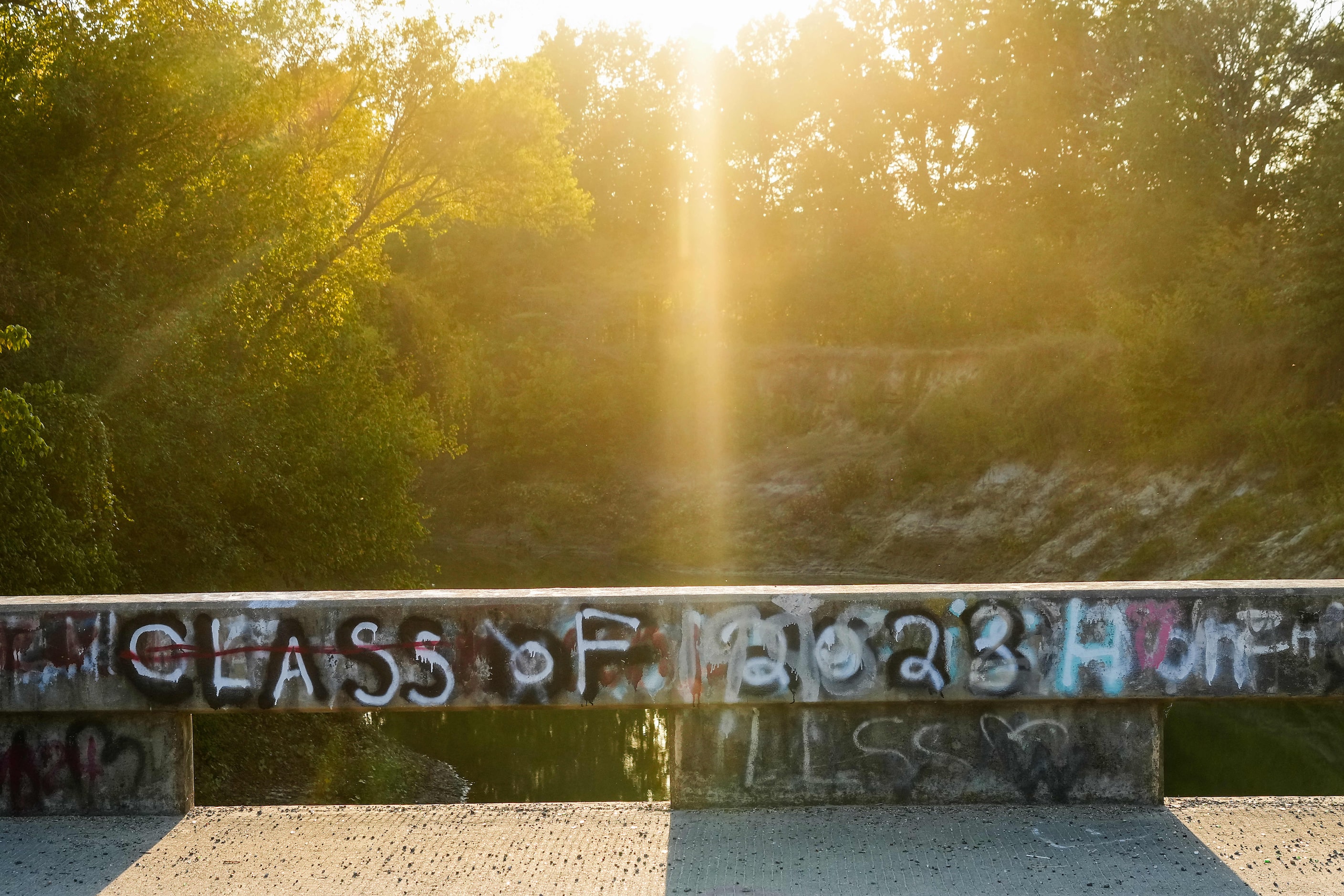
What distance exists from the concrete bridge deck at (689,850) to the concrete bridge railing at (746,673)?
0.18 meters

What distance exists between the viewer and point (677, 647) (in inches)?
239

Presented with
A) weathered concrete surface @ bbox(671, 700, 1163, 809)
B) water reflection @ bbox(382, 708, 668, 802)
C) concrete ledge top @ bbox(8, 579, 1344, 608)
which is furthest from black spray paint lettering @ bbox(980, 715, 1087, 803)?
water reflection @ bbox(382, 708, 668, 802)

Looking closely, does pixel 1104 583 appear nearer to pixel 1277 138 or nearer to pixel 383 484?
pixel 383 484

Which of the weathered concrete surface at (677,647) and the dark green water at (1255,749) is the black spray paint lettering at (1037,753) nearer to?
the weathered concrete surface at (677,647)

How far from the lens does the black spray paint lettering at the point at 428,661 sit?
6.07m

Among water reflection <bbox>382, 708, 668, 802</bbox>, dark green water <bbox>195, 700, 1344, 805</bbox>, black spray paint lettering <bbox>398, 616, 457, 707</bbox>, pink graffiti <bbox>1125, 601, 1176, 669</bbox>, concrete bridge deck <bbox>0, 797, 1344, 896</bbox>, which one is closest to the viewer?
concrete bridge deck <bbox>0, 797, 1344, 896</bbox>

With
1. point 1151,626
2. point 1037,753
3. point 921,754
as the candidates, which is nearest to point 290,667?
point 921,754

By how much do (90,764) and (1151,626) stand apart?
4866 mm

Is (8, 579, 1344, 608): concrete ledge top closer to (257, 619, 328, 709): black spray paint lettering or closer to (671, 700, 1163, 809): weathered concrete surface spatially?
(257, 619, 328, 709): black spray paint lettering

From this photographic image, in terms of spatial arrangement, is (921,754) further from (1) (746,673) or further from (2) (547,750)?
(2) (547,750)

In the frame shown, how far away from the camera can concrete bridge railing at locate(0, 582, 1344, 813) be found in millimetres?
5984

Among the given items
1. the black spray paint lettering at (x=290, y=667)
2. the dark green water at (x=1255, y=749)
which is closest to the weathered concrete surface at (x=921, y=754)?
the black spray paint lettering at (x=290, y=667)

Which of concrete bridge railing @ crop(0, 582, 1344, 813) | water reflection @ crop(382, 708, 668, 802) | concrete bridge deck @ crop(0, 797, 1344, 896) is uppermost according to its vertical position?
concrete bridge railing @ crop(0, 582, 1344, 813)

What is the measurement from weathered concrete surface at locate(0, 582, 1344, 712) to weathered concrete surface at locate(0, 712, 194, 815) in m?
0.18
